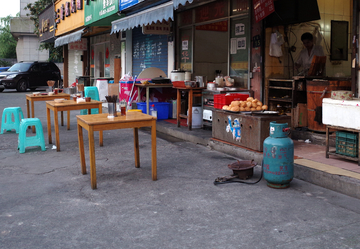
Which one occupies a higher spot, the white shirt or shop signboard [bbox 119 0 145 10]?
shop signboard [bbox 119 0 145 10]

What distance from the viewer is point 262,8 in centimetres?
795

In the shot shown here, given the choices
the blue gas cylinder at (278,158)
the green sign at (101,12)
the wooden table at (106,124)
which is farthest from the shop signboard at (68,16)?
the blue gas cylinder at (278,158)

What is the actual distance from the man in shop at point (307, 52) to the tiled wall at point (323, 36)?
146 millimetres

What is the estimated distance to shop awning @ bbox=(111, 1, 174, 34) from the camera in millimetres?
8566

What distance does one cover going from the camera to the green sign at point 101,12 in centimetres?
1279

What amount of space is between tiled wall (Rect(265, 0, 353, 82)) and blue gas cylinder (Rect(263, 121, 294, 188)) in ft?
12.5

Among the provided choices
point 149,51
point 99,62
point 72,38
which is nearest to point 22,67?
point 99,62

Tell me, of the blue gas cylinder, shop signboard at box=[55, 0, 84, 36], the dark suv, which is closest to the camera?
the blue gas cylinder

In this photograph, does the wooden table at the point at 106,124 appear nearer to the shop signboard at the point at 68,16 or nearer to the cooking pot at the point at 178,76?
the cooking pot at the point at 178,76

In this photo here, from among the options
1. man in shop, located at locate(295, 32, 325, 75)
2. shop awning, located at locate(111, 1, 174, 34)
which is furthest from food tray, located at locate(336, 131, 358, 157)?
shop awning, located at locate(111, 1, 174, 34)

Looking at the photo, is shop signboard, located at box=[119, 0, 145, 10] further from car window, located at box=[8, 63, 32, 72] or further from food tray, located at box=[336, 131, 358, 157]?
car window, located at box=[8, 63, 32, 72]

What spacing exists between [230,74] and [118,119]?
5.10 meters

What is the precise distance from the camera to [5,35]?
6138 cm

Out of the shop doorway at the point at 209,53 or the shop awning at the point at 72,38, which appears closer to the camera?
the shop doorway at the point at 209,53
